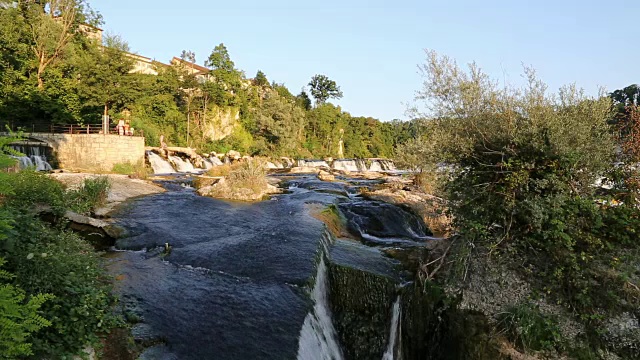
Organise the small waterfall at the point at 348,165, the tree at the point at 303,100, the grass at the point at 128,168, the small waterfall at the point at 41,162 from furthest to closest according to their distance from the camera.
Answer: the tree at the point at 303,100 < the small waterfall at the point at 348,165 < the grass at the point at 128,168 < the small waterfall at the point at 41,162

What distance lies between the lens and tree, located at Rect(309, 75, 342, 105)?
304 ft

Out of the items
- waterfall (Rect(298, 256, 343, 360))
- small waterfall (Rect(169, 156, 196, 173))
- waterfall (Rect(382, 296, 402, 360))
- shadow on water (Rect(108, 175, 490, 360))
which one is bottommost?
waterfall (Rect(382, 296, 402, 360))

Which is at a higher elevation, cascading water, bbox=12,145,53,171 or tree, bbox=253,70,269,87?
tree, bbox=253,70,269,87

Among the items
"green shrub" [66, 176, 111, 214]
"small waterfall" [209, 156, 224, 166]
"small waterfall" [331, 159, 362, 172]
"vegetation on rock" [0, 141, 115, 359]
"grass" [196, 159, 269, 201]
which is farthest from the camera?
"small waterfall" [331, 159, 362, 172]

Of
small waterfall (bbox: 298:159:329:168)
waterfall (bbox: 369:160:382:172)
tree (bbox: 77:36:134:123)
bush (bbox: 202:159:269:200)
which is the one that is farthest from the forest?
waterfall (bbox: 369:160:382:172)

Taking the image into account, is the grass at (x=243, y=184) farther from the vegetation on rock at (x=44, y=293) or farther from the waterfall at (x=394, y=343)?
the waterfall at (x=394, y=343)

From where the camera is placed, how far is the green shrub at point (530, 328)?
542 centimetres

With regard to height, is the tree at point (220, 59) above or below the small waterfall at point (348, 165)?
above

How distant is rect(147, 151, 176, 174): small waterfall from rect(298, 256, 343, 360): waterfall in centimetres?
2380

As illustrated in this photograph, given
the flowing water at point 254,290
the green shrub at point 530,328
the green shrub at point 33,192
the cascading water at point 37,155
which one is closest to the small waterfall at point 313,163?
the cascading water at point 37,155

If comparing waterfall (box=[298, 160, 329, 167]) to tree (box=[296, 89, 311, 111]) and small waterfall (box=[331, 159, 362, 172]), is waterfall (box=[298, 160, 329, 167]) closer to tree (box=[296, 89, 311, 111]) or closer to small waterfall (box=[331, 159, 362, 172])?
small waterfall (box=[331, 159, 362, 172])

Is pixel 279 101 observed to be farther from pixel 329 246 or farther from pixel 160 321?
pixel 160 321

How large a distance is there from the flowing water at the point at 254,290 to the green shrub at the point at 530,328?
2055mm

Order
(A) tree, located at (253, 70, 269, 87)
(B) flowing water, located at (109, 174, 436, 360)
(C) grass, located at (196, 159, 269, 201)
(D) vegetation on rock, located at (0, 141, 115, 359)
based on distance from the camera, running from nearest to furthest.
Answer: (D) vegetation on rock, located at (0, 141, 115, 359)
(B) flowing water, located at (109, 174, 436, 360)
(C) grass, located at (196, 159, 269, 201)
(A) tree, located at (253, 70, 269, 87)
